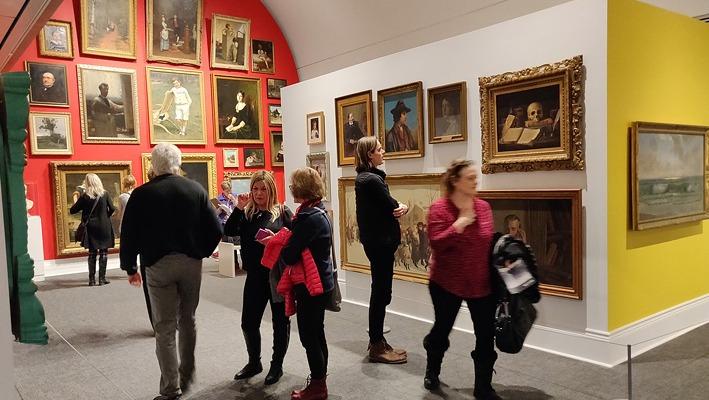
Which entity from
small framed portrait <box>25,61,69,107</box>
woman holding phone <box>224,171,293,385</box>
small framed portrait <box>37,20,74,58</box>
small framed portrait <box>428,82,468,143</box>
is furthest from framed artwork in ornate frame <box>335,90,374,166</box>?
small framed portrait <box>37,20,74,58</box>

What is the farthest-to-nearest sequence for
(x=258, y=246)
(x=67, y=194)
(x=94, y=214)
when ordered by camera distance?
(x=67, y=194), (x=94, y=214), (x=258, y=246)

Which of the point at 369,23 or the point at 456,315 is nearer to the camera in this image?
the point at 456,315

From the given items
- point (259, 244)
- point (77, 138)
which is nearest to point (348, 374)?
point (259, 244)

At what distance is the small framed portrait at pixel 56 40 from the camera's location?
10594 millimetres

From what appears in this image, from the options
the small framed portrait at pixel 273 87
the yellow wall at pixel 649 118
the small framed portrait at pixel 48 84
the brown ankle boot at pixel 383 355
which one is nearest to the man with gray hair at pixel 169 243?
the brown ankle boot at pixel 383 355

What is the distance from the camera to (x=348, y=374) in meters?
4.65

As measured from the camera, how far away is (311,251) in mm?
3840

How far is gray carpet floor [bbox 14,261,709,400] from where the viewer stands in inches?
166

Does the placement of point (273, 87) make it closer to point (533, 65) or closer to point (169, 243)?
point (533, 65)

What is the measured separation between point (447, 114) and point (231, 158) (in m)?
8.38

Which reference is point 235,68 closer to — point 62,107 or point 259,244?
point 62,107

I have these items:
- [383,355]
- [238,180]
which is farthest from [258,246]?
[238,180]

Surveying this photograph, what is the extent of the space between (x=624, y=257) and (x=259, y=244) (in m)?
A: 3.29

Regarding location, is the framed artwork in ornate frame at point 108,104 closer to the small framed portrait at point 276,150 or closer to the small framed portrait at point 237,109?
the small framed portrait at point 237,109
